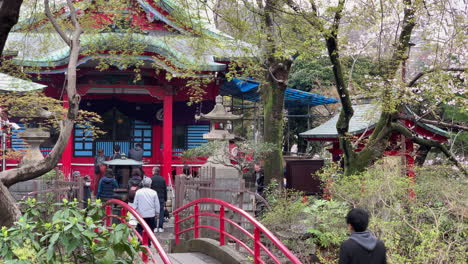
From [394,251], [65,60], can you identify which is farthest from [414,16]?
[65,60]

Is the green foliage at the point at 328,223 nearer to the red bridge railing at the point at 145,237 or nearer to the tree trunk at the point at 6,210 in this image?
the red bridge railing at the point at 145,237

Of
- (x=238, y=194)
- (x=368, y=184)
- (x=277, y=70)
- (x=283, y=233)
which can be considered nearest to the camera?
(x=368, y=184)

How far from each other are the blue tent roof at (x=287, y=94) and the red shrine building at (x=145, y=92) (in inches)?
49.0

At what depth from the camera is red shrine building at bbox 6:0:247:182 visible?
16.4 metres

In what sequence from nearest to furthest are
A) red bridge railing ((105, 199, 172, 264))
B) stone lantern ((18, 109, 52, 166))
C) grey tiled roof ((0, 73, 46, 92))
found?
red bridge railing ((105, 199, 172, 264)) < grey tiled roof ((0, 73, 46, 92)) < stone lantern ((18, 109, 52, 166))

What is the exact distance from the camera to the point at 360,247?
175 inches

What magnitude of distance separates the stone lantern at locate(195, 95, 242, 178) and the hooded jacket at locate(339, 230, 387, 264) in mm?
7670

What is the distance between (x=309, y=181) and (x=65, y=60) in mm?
8404

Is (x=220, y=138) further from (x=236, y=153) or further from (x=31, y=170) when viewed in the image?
(x=31, y=170)

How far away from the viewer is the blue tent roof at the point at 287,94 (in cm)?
2055

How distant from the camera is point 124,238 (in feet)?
15.2

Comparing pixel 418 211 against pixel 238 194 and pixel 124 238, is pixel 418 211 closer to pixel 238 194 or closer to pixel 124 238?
pixel 238 194

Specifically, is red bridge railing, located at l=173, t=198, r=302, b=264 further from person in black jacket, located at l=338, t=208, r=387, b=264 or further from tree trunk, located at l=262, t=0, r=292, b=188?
tree trunk, located at l=262, t=0, r=292, b=188

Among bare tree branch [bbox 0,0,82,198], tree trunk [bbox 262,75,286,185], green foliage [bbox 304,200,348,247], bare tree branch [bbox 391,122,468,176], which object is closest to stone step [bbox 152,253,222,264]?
green foliage [bbox 304,200,348,247]
